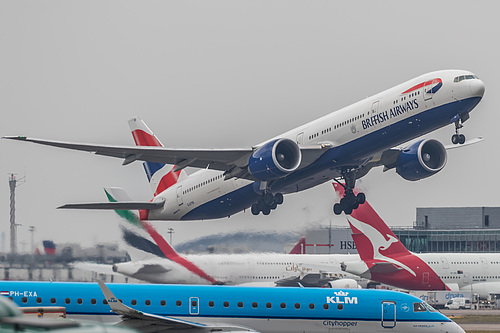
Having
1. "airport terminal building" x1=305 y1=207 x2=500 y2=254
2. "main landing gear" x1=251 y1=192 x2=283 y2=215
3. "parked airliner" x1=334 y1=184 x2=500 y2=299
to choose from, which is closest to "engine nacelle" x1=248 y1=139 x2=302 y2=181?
"main landing gear" x1=251 y1=192 x2=283 y2=215

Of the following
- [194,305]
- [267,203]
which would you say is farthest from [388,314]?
[267,203]

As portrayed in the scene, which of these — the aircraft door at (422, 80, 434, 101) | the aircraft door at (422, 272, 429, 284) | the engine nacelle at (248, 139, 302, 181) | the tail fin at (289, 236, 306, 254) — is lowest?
the aircraft door at (422, 272, 429, 284)

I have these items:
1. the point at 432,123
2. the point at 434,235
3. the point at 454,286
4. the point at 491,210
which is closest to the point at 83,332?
the point at 432,123

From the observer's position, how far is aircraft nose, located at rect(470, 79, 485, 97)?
37.0 m

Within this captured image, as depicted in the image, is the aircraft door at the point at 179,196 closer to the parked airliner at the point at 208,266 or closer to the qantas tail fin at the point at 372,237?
the parked airliner at the point at 208,266

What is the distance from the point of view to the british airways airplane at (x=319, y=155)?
3759 centimetres

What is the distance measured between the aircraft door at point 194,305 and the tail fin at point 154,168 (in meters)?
28.2

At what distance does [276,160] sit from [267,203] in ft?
17.8

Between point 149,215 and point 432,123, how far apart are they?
1938 cm

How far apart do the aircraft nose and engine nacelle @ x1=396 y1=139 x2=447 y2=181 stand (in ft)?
28.2

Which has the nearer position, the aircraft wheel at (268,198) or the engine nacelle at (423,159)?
the aircraft wheel at (268,198)

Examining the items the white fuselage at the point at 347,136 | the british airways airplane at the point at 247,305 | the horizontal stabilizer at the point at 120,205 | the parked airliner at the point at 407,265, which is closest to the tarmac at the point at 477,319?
the parked airliner at the point at 407,265

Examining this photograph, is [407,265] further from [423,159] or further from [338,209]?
[423,159]

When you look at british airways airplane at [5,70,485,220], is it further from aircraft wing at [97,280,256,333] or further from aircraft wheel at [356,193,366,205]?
aircraft wing at [97,280,256,333]
